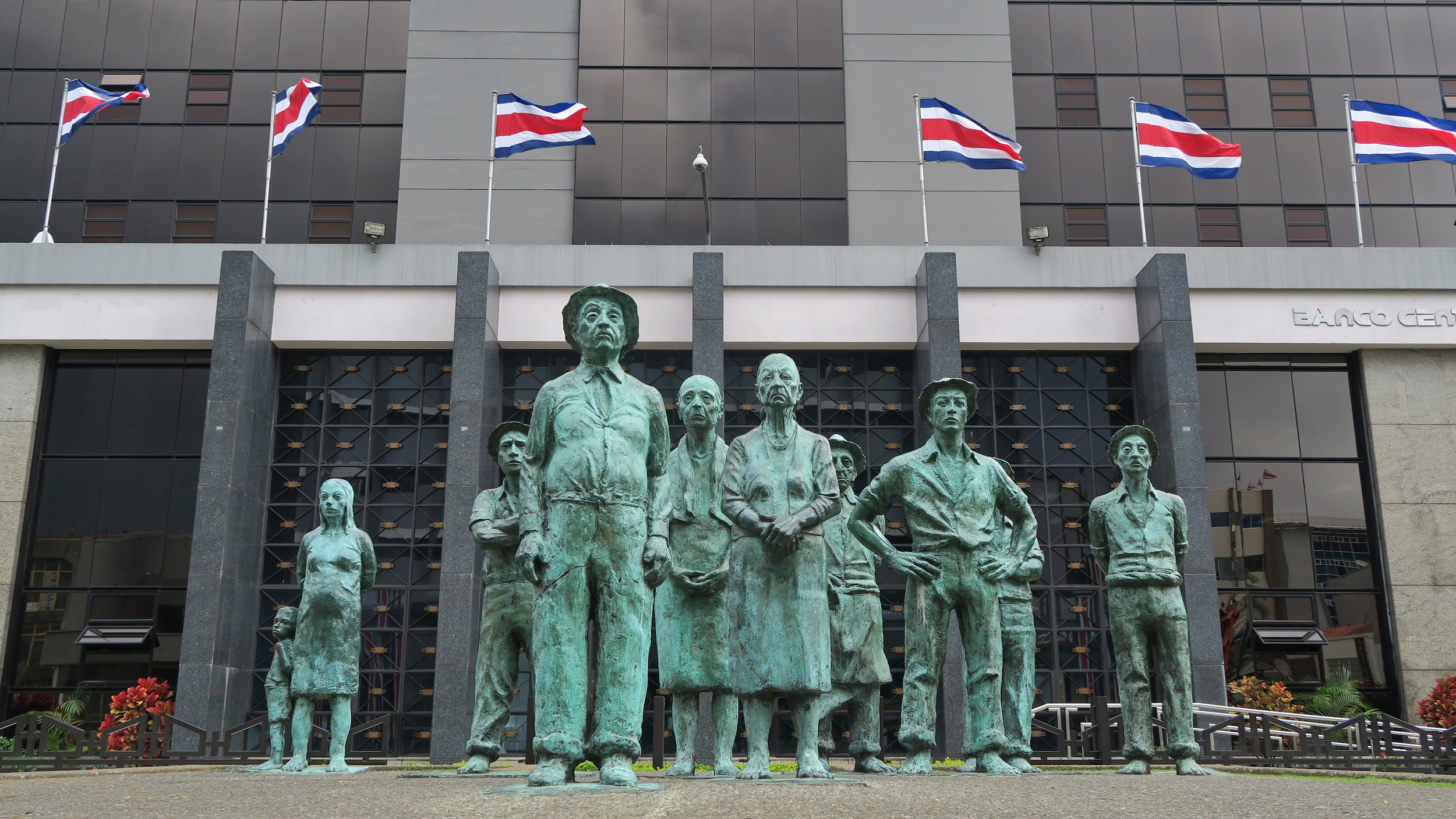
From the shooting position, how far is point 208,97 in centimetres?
2545

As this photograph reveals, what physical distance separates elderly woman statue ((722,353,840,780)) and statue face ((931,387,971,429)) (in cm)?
143

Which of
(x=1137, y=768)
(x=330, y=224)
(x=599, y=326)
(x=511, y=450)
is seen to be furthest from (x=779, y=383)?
(x=330, y=224)

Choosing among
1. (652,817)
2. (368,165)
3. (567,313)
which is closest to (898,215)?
(368,165)

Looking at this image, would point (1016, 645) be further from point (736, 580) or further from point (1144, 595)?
point (736, 580)

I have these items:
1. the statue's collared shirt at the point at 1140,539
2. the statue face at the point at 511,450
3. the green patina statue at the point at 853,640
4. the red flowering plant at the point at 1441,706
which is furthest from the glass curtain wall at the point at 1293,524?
the statue face at the point at 511,450

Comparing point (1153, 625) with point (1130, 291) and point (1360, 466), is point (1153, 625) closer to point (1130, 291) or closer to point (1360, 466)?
point (1130, 291)

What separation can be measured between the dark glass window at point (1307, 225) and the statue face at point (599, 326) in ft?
75.7

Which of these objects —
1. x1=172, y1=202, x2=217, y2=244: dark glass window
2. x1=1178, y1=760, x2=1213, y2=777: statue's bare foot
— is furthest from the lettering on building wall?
x1=172, y1=202, x2=217, y2=244: dark glass window

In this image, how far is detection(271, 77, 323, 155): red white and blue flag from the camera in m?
21.5

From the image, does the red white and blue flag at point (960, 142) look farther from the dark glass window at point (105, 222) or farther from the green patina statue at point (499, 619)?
the dark glass window at point (105, 222)

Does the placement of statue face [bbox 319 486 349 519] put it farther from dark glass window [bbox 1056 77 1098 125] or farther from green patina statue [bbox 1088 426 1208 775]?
dark glass window [bbox 1056 77 1098 125]

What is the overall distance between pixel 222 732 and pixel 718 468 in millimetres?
12882

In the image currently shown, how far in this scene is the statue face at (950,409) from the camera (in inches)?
326

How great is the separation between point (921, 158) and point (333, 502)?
47.4ft
